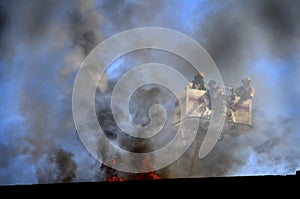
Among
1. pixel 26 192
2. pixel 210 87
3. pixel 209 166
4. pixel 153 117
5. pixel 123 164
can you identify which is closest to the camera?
pixel 26 192

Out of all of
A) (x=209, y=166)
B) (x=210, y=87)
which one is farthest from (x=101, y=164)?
(x=210, y=87)

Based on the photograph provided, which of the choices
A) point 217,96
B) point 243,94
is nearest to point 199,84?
point 217,96

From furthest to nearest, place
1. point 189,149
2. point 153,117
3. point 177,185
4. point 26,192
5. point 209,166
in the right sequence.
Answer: point 153,117, point 209,166, point 189,149, point 26,192, point 177,185

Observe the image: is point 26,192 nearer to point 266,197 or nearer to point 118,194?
point 118,194

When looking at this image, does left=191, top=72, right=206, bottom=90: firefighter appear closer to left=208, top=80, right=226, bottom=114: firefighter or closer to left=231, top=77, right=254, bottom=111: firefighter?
left=208, top=80, right=226, bottom=114: firefighter

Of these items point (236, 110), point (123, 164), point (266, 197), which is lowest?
point (266, 197)

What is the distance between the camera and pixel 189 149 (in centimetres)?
2908

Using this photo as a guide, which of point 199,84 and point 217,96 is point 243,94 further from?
point 199,84

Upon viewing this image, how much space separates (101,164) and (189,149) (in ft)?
67.4

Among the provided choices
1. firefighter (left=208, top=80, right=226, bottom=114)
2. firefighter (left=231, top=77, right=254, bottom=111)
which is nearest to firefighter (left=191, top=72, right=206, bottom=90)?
firefighter (left=208, top=80, right=226, bottom=114)

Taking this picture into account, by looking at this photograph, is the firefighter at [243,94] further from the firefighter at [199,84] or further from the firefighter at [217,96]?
the firefighter at [199,84]

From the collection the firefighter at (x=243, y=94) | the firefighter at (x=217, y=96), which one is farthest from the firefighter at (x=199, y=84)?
the firefighter at (x=243, y=94)

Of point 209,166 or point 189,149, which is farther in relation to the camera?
point 209,166

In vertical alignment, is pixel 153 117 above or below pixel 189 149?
above
